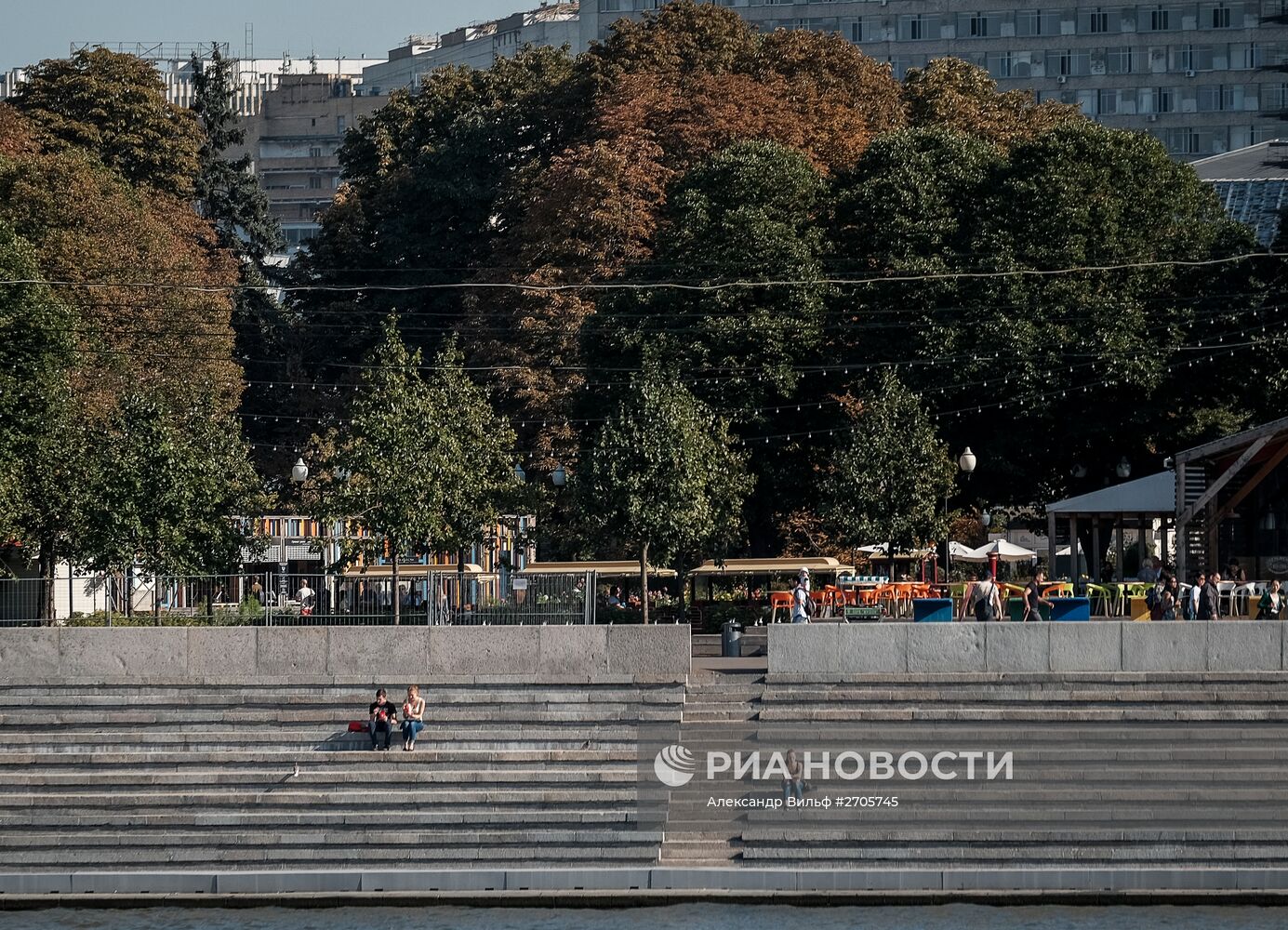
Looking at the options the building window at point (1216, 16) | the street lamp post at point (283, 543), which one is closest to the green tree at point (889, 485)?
the street lamp post at point (283, 543)

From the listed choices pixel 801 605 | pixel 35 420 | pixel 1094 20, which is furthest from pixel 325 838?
pixel 1094 20

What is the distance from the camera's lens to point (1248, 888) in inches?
1083

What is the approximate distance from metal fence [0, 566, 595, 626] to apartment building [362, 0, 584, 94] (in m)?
81.1

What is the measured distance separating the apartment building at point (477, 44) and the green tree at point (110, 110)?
41536 mm

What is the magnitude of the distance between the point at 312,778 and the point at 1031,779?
10371 mm

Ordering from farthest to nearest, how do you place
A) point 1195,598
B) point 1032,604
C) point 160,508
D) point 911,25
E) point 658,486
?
point 911,25
point 658,486
point 160,508
point 1195,598
point 1032,604

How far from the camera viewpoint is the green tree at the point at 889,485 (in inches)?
1676

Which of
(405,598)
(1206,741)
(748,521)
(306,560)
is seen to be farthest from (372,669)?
(306,560)

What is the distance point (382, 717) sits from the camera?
30703 millimetres

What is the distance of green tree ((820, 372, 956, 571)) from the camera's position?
42562 millimetres

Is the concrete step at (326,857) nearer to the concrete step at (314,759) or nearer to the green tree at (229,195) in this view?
the concrete step at (314,759)

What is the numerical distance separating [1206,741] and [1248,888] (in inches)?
120

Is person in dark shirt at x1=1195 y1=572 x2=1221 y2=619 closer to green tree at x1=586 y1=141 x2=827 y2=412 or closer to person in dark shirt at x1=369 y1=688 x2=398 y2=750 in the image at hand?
person in dark shirt at x1=369 y1=688 x2=398 y2=750

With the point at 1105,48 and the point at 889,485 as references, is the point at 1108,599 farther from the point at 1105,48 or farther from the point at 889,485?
the point at 1105,48
